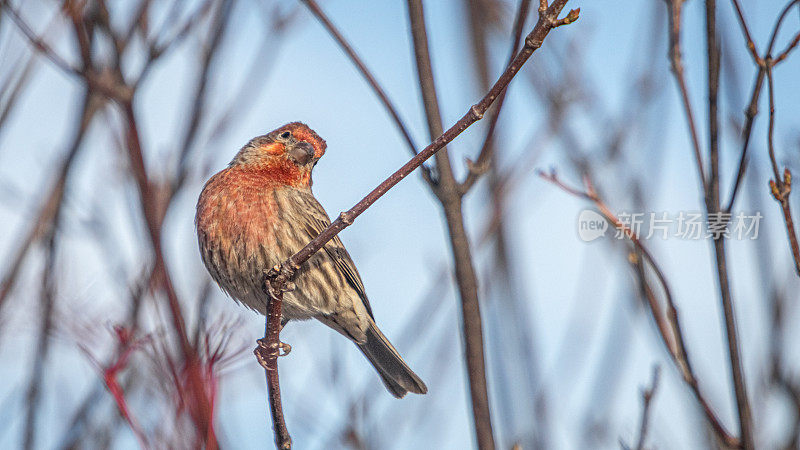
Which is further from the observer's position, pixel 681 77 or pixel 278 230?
pixel 278 230

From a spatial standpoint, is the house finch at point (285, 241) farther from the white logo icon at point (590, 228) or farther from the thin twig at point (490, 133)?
the white logo icon at point (590, 228)

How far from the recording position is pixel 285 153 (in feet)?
20.4

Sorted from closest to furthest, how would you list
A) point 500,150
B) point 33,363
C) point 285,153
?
point 33,363
point 285,153
point 500,150

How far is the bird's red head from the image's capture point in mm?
6121

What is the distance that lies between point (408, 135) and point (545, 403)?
2975 mm

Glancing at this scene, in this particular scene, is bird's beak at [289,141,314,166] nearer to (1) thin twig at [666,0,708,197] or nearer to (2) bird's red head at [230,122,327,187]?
(2) bird's red head at [230,122,327,187]

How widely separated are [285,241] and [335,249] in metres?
0.48

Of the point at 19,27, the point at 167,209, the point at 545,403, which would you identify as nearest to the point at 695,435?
the point at 545,403

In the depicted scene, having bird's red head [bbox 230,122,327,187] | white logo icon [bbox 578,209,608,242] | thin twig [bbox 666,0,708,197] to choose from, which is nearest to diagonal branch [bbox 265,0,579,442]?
thin twig [bbox 666,0,708,197]

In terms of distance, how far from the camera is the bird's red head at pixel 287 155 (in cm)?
612

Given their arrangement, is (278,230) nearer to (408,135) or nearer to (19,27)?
(408,135)

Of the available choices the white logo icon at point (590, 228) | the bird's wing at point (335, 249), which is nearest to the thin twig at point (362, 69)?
the bird's wing at point (335, 249)

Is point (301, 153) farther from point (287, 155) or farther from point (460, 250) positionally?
point (460, 250)

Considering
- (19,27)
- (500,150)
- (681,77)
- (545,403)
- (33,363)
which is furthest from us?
(500,150)
